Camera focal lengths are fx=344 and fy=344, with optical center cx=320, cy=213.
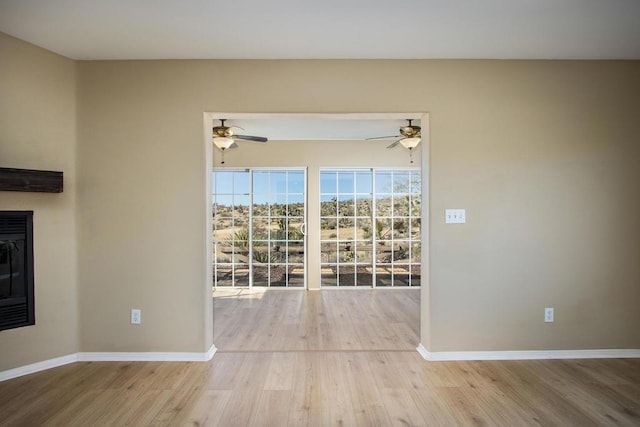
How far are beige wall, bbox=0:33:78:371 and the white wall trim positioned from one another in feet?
0.11

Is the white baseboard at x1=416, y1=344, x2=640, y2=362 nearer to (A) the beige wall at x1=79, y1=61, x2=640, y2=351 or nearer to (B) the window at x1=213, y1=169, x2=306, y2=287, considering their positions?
(A) the beige wall at x1=79, y1=61, x2=640, y2=351

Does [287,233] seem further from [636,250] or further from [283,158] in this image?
Answer: [636,250]

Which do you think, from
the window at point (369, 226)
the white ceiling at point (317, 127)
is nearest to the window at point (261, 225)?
the window at point (369, 226)

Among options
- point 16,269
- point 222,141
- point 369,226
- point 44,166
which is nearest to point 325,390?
point 16,269

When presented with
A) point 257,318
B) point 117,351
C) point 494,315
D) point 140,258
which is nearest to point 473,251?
point 494,315

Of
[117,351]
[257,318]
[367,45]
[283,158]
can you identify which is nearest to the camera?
[367,45]

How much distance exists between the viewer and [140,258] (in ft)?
9.84

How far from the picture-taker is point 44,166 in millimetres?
2832

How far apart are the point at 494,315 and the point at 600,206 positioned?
53.0 inches

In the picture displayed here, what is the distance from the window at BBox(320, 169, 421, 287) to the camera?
19.5ft

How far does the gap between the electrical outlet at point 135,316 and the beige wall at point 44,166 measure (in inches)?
18.8

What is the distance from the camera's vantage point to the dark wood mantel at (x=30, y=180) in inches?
101

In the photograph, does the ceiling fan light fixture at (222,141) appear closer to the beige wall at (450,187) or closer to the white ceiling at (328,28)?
the beige wall at (450,187)

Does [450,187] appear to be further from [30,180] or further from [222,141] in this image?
[30,180]
